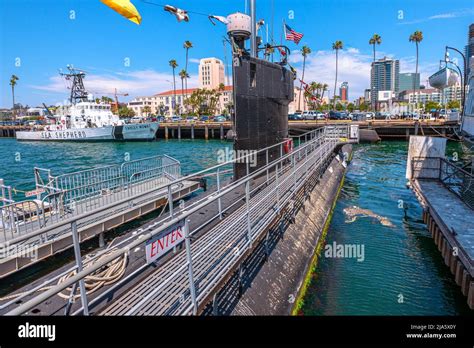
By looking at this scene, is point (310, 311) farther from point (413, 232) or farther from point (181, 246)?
point (413, 232)

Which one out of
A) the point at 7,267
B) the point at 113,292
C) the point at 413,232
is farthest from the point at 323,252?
Answer: the point at 7,267

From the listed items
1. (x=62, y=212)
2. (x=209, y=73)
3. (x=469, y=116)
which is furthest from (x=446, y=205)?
(x=209, y=73)

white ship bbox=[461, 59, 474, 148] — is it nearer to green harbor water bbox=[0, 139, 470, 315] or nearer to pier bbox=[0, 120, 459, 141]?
green harbor water bbox=[0, 139, 470, 315]

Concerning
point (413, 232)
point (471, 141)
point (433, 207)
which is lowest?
point (413, 232)

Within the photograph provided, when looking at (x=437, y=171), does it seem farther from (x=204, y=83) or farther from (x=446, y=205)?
(x=204, y=83)

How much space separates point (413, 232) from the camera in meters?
12.4

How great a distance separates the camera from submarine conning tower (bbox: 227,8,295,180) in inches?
384

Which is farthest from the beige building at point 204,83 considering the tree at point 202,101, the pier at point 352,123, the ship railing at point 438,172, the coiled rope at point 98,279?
the coiled rope at point 98,279

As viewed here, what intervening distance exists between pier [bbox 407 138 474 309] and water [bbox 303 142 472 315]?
1.40 feet

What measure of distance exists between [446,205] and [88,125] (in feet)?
180

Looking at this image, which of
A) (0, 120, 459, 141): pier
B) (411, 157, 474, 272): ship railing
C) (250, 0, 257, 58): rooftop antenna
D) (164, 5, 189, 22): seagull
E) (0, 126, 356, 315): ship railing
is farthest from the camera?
(0, 120, 459, 141): pier

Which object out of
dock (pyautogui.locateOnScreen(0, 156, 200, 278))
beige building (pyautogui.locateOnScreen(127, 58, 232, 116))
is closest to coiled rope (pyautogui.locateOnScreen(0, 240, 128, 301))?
dock (pyautogui.locateOnScreen(0, 156, 200, 278))

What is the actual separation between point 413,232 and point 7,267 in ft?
41.8

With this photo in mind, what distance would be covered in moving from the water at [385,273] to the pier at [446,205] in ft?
1.40
